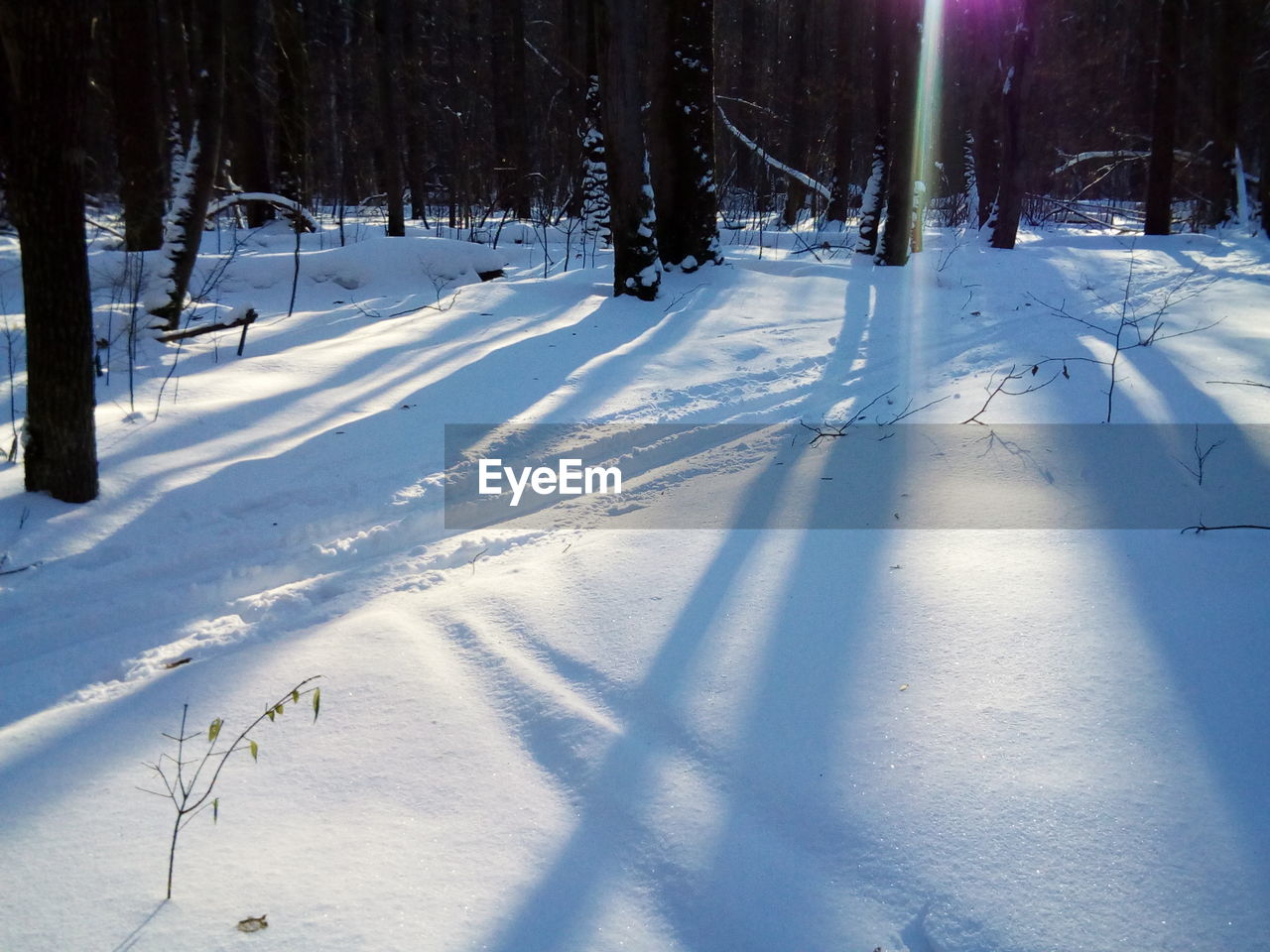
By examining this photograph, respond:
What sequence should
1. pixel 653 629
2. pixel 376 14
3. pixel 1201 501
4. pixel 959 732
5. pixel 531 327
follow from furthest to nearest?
pixel 376 14 → pixel 531 327 → pixel 1201 501 → pixel 653 629 → pixel 959 732

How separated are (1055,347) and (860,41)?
21814 mm

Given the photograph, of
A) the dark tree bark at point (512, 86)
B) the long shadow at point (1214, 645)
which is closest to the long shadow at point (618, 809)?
the long shadow at point (1214, 645)

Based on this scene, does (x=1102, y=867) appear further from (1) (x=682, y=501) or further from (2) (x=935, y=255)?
(2) (x=935, y=255)

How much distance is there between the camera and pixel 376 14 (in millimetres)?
14383

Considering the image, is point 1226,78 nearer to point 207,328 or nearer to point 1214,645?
point 207,328

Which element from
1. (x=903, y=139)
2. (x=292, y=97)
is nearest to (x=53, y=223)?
(x=903, y=139)

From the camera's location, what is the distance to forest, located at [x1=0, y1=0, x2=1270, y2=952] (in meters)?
1.61

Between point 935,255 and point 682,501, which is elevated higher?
point 935,255

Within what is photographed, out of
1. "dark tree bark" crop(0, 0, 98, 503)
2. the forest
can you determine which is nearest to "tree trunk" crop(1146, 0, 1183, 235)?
the forest

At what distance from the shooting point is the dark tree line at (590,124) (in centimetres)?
333

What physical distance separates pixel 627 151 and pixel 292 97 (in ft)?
31.4

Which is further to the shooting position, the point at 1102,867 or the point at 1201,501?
the point at 1201,501

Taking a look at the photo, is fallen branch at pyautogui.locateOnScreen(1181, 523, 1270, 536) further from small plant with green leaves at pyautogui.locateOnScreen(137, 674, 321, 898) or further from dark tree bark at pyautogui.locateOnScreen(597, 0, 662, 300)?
Result: dark tree bark at pyautogui.locateOnScreen(597, 0, 662, 300)

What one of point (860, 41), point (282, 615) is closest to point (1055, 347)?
point (282, 615)
